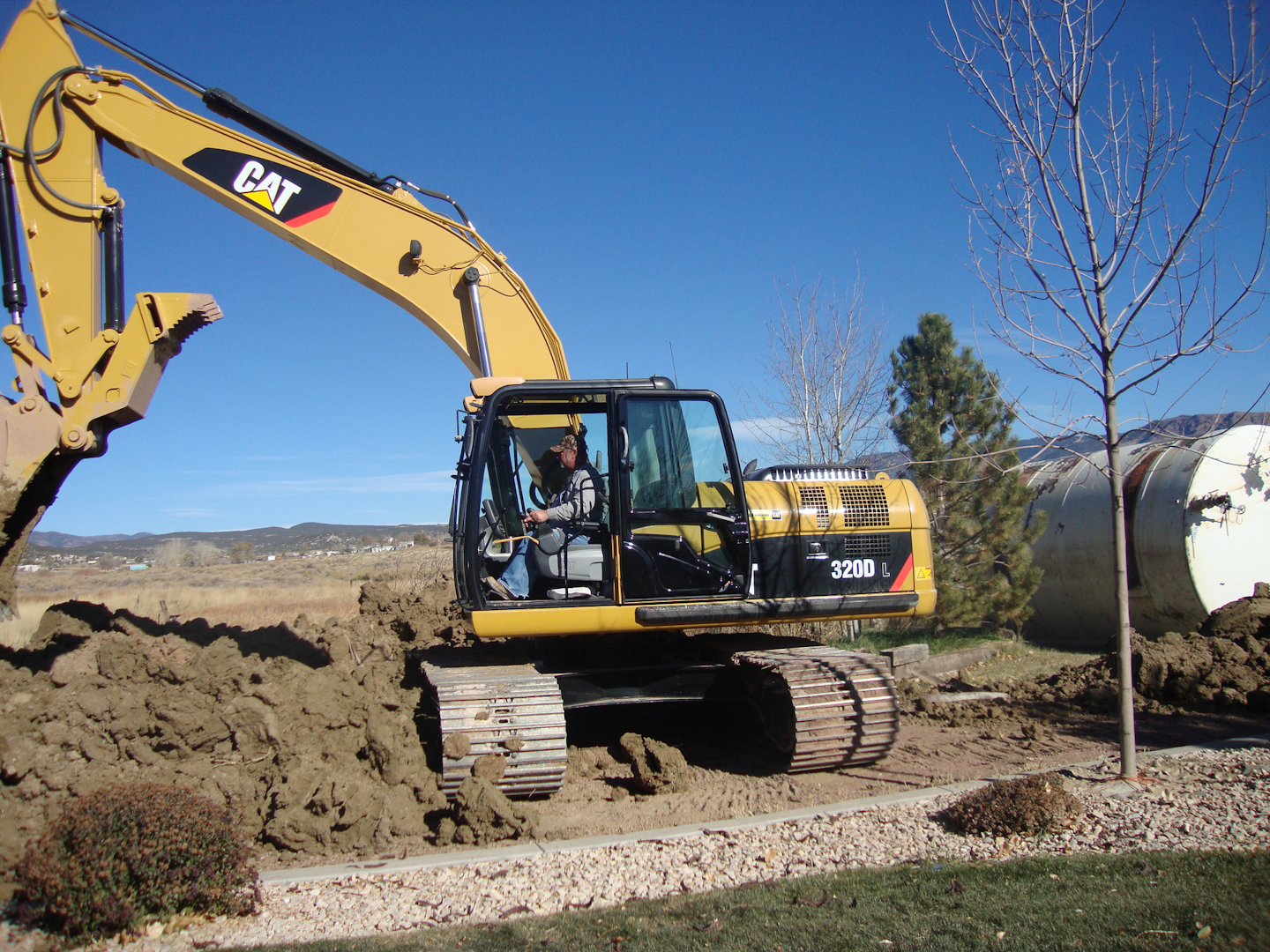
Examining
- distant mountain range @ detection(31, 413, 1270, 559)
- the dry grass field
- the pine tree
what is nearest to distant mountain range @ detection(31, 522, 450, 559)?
distant mountain range @ detection(31, 413, 1270, 559)

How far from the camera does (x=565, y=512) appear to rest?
22.1 feet

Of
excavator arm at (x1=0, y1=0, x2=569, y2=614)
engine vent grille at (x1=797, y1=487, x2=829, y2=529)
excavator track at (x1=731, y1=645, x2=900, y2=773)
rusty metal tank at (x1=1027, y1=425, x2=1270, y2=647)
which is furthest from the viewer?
rusty metal tank at (x1=1027, y1=425, x2=1270, y2=647)

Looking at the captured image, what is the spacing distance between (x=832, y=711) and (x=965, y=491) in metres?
9.02

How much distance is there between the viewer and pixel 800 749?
22.9 feet

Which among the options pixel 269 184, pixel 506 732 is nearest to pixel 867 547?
pixel 506 732

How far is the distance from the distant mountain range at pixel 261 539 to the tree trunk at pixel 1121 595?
76.6 metres

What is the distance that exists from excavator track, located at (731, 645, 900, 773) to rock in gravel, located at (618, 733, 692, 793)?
0.87 metres

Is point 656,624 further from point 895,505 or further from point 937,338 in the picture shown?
point 937,338

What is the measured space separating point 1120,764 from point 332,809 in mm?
5227

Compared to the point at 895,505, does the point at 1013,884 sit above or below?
below

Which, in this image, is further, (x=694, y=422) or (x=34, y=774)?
(x=694, y=422)

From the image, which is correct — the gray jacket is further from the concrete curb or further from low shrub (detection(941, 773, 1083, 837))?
low shrub (detection(941, 773, 1083, 837))

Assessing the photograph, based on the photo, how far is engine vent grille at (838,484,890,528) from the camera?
741 centimetres

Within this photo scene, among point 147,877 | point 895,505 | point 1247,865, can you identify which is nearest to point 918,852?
point 1247,865
